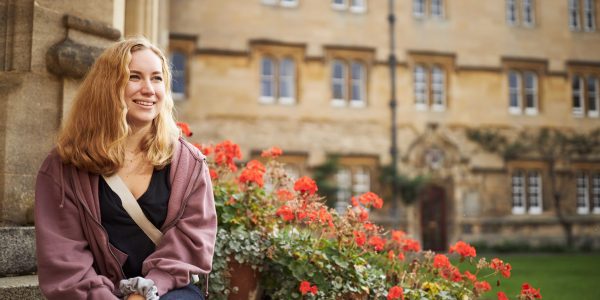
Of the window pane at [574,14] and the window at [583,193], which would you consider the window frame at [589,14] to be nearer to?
the window pane at [574,14]

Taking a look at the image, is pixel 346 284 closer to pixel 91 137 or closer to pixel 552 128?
pixel 91 137

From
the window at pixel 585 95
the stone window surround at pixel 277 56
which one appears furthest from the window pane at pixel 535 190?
the stone window surround at pixel 277 56

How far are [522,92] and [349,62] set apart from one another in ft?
18.8

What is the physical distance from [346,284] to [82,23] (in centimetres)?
219

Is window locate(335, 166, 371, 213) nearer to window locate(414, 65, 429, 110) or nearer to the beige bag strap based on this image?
window locate(414, 65, 429, 110)

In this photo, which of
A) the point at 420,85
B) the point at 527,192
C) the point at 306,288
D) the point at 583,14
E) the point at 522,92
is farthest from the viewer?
the point at 583,14

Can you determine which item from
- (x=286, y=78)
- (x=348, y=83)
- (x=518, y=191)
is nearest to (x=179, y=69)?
(x=286, y=78)

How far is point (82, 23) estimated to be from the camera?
3504 millimetres

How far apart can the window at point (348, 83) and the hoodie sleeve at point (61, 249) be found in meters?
15.0

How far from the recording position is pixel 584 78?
63.6 ft

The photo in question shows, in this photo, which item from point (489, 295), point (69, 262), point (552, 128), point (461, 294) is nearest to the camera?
point (69, 262)

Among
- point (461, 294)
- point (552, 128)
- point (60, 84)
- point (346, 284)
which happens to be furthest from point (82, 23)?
point (552, 128)

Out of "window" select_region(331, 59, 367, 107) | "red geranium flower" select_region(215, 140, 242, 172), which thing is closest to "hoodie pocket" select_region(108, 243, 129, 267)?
"red geranium flower" select_region(215, 140, 242, 172)

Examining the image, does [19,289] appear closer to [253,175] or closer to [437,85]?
[253,175]
